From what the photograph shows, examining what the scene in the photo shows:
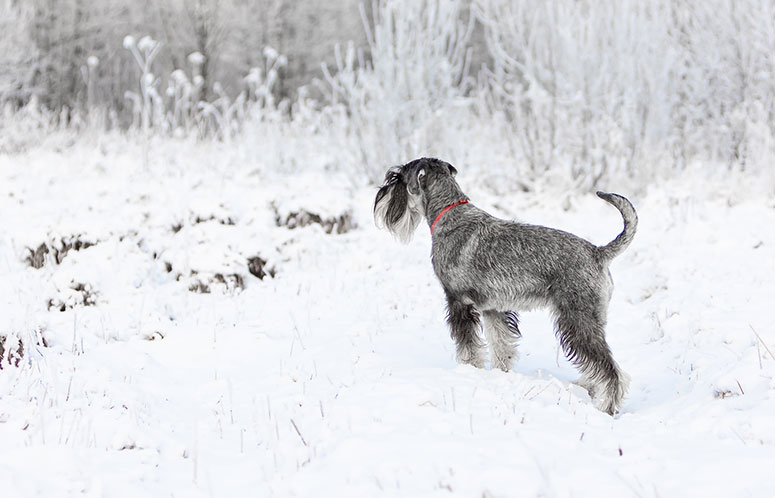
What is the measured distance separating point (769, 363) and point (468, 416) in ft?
6.45

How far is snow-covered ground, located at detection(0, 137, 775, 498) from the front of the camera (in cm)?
272

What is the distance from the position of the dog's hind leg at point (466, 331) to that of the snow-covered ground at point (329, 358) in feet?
0.43

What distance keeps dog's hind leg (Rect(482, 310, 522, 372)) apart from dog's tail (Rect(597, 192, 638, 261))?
0.92m

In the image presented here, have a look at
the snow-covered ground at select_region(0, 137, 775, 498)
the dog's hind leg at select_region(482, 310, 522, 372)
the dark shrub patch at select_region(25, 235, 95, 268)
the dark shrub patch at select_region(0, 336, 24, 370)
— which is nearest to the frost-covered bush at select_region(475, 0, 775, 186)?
the snow-covered ground at select_region(0, 137, 775, 498)

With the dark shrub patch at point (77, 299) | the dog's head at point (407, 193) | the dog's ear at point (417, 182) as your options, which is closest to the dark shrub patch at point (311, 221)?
the dark shrub patch at point (77, 299)

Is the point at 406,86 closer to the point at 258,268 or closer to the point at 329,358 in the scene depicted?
the point at 258,268

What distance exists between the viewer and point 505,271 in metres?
3.94

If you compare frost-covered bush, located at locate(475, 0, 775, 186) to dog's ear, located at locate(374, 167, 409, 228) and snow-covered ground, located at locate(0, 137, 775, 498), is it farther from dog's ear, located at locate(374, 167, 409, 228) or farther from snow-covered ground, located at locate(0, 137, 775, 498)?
dog's ear, located at locate(374, 167, 409, 228)

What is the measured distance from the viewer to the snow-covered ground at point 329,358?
2.72 meters

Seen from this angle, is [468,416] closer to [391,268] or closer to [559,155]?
[391,268]

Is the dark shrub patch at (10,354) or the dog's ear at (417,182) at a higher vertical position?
the dog's ear at (417,182)

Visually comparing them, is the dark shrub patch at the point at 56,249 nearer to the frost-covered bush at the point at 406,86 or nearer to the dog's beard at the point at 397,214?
the dog's beard at the point at 397,214

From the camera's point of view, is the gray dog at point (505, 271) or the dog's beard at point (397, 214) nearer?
the gray dog at point (505, 271)

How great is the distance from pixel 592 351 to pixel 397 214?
5.91 ft
